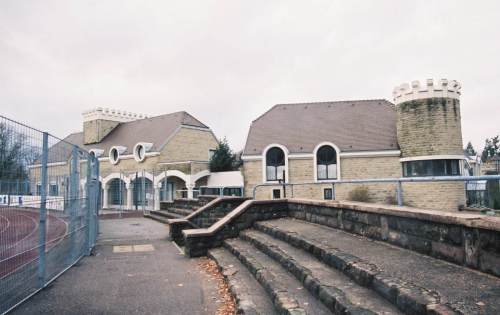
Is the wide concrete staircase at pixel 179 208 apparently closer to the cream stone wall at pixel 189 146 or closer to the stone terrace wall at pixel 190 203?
the stone terrace wall at pixel 190 203

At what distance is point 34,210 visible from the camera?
5453mm

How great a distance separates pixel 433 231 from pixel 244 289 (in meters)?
2.68

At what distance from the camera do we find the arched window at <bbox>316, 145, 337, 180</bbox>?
80.9ft

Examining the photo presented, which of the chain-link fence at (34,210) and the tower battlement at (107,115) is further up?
the tower battlement at (107,115)

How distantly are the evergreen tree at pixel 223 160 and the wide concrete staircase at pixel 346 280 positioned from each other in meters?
24.5

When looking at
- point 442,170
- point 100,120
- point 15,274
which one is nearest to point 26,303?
point 15,274

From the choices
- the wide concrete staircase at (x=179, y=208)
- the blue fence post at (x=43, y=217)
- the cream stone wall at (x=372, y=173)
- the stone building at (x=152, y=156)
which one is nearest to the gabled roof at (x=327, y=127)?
the cream stone wall at (x=372, y=173)

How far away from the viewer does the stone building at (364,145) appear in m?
21.8

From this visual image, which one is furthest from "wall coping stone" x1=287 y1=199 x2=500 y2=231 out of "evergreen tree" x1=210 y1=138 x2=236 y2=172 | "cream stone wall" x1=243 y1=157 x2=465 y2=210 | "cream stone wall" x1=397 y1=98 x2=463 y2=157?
"evergreen tree" x1=210 y1=138 x2=236 y2=172

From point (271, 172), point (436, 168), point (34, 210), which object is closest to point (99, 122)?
point (271, 172)

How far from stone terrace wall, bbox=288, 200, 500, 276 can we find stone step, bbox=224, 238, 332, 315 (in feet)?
5.33

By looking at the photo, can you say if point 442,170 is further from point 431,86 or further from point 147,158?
point 147,158

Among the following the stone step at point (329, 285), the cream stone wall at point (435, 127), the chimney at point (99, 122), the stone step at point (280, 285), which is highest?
the chimney at point (99, 122)

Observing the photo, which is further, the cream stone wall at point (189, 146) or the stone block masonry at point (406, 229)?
the cream stone wall at point (189, 146)
